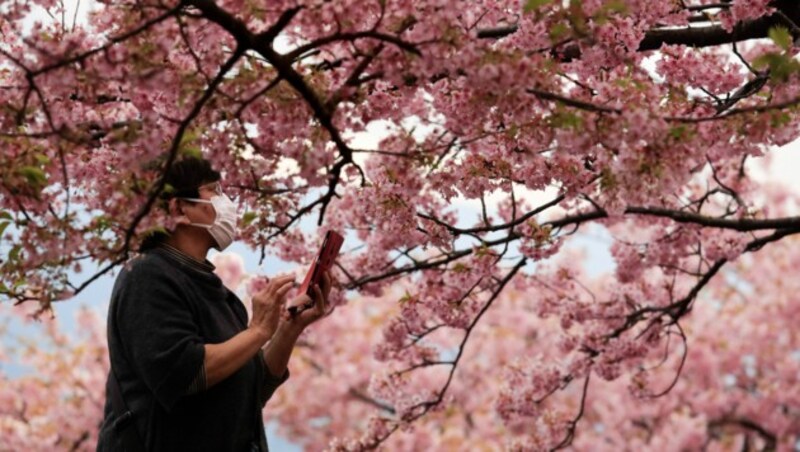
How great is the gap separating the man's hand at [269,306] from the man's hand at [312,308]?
304 mm

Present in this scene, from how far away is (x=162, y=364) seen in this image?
3170 mm

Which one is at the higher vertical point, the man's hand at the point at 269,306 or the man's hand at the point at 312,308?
the man's hand at the point at 312,308

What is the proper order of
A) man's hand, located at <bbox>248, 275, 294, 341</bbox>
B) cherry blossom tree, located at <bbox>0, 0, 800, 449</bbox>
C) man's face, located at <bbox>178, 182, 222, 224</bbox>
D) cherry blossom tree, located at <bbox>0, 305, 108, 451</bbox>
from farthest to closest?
cherry blossom tree, located at <bbox>0, 305, 108, 451</bbox>, man's face, located at <bbox>178, 182, 222, 224</bbox>, man's hand, located at <bbox>248, 275, 294, 341</bbox>, cherry blossom tree, located at <bbox>0, 0, 800, 449</bbox>

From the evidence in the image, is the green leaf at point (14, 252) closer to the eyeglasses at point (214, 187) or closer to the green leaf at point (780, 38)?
the eyeglasses at point (214, 187)

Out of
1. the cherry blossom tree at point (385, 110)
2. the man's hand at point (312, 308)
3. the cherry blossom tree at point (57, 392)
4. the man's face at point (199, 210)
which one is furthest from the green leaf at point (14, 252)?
the cherry blossom tree at point (57, 392)

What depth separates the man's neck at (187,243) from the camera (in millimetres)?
3551

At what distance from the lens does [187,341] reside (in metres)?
3.23

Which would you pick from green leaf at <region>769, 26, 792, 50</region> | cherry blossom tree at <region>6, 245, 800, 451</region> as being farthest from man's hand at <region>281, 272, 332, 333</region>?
cherry blossom tree at <region>6, 245, 800, 451</region>

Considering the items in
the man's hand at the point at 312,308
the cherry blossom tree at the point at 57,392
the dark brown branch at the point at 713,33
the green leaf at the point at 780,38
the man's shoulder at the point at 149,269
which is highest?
the cherry blossom tree at the point at 57,392

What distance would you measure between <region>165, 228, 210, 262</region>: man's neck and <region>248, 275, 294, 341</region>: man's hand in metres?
0.33

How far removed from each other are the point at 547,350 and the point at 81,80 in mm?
14008

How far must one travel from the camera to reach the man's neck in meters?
3.55

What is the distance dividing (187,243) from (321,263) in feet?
1.63

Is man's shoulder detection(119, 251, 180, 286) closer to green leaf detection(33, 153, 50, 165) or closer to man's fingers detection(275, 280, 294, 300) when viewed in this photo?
man's fingers detection(275, 280, 294, 300)
